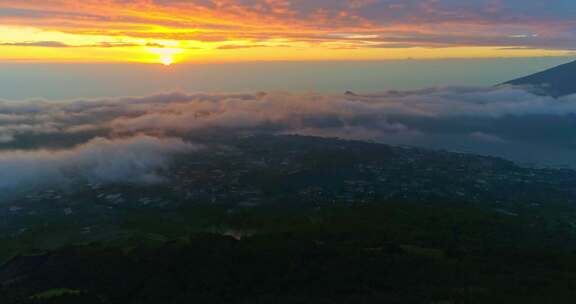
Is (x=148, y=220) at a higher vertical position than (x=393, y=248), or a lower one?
lower

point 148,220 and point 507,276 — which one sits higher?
point 507,276

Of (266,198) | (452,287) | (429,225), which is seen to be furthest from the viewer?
(266,198)

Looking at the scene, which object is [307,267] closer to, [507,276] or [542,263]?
[507,276]

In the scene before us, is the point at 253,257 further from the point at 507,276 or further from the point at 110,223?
the point at 110,223

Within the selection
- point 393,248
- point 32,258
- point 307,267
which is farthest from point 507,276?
point 32,258

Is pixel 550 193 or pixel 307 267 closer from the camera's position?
pixel 307 267

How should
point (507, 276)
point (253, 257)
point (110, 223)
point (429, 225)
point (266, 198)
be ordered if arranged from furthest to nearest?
point (266, 198) → point (110, 223) → point (429, 225) → point (253, 257) → point (507, 276)

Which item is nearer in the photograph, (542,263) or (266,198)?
(542,263)

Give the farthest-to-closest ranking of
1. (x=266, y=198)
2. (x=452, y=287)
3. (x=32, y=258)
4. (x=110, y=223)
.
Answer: (x=266, y=198) → (x=110, y=223) → (x=32, y=258) → (x=452, y=287)

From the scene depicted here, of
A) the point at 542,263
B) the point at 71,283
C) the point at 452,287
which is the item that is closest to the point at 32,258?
the point at 71,283
